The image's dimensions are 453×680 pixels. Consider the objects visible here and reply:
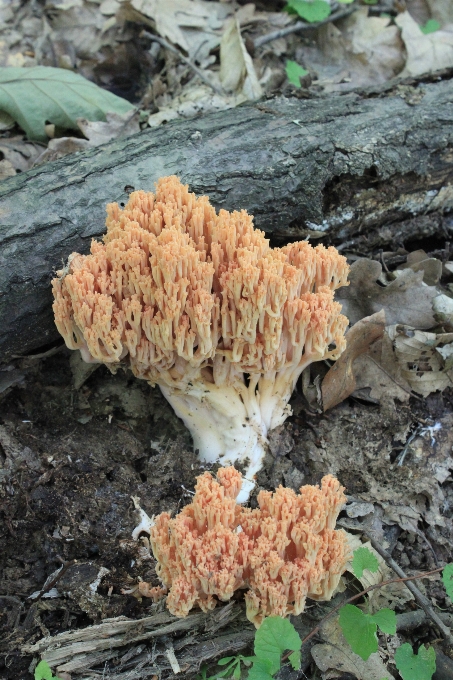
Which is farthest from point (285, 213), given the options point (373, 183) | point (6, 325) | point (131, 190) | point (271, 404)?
point (6, 325)

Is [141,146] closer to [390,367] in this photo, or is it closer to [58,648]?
[390,367]

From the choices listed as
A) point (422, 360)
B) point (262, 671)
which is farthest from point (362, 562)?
point (422, 360)

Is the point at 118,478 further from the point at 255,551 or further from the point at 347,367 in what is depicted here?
the point at 347,367

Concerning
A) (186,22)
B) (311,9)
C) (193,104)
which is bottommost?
A: (193,104)

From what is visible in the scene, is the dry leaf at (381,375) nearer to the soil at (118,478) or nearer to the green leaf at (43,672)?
the soil at (118,478)

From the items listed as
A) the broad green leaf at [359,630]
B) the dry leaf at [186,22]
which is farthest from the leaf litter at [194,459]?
the dry leaf at [186,22]

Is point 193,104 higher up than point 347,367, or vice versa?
point 193,104
